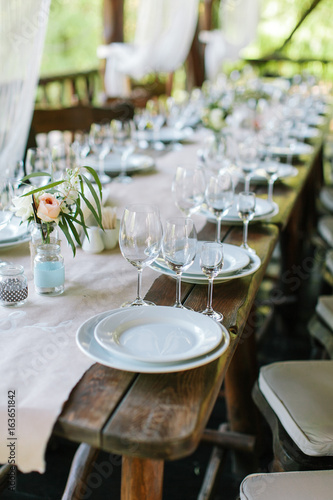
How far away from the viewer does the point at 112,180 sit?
7.54 ft

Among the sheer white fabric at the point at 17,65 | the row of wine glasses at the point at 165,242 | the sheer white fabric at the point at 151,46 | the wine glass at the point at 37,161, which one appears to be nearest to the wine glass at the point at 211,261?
the row of wine glasses at the point at 165,242

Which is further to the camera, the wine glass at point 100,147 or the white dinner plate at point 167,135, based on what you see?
the white dinner plate at point 167,135

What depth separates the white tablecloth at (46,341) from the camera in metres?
0.87

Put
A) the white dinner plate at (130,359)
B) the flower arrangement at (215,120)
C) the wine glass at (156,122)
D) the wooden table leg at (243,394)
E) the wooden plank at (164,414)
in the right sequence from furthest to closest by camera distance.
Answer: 1. the wine glass at (156,122)
2. the flower arrangement at (215,120)
3. the wooden table leg at (243,394)
4. the white dinner plate at (130,359)
5. the wooden plank at (164,414)

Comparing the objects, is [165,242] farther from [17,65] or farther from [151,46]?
[151,46]

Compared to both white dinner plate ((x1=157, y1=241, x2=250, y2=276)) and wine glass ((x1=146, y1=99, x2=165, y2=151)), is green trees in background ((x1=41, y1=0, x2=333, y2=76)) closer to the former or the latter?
wine glass ((x1=146, y1=99, x2=165, y2=151))

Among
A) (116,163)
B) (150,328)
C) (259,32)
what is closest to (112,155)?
A: (116,163)

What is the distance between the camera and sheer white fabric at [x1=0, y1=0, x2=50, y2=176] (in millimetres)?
2062

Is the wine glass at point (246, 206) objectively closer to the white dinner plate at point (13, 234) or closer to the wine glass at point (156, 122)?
the white dinner plate at point (13, 234)

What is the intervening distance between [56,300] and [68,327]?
0.14 meters

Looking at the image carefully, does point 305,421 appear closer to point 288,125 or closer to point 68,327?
point 68,327

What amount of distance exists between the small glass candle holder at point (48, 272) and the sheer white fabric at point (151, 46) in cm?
371

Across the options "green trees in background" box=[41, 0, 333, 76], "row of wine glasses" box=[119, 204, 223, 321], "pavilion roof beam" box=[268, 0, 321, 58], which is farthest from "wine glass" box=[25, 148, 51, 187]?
"pavilion roof beam" box=[268, 0, 321, 58]

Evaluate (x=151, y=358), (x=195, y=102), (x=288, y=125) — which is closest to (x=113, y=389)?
(x=151, y=358)
